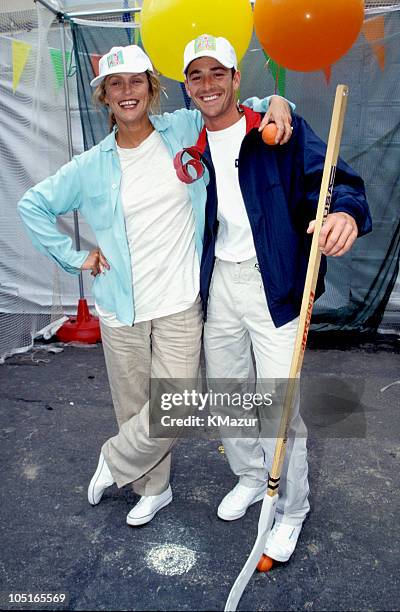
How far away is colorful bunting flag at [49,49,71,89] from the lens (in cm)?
484

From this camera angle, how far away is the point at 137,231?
234 centimetres

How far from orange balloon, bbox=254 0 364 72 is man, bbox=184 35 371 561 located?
1.98 ft

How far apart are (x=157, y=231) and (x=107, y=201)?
0.26 meters

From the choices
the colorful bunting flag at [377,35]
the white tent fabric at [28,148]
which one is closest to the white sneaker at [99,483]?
the white tent fabric at [28,148]

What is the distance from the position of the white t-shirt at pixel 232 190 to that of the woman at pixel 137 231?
137mm

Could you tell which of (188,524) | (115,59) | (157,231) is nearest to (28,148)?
(115,59)

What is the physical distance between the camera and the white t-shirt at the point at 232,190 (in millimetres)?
2209

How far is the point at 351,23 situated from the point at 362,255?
8.60 ft

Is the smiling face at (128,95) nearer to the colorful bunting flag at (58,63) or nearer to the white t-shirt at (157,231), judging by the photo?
the white t-shirt at (157,231)

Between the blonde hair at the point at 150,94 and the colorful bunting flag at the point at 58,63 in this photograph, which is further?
the colorful bunting flag at the point at 58,63

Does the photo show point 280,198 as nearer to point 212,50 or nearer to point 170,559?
point 212,50

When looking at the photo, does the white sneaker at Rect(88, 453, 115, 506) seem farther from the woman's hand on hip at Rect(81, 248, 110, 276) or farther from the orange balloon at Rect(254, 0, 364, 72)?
the orange balloon at Rect(254, 0, 364, 72)

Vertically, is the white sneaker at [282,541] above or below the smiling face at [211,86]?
below

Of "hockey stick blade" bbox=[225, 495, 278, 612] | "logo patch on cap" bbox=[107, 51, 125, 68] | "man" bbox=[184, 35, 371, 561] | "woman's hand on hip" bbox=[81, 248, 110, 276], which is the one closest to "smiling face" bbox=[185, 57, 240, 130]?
"man" bbox=[184, 35, 371, 561]
